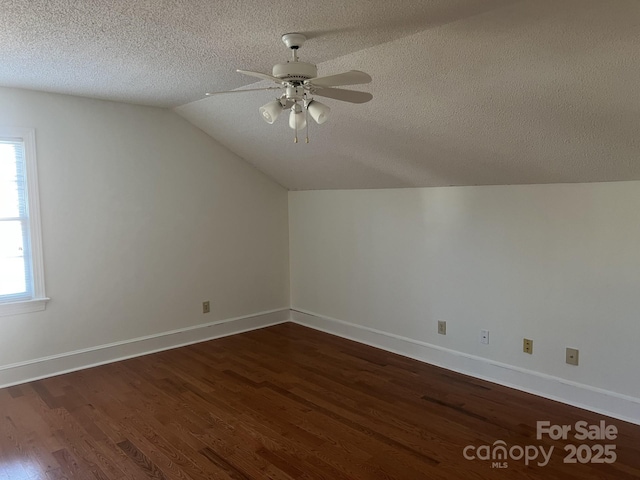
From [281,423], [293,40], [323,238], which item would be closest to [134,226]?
[323,238]

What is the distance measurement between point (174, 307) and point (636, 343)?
149 inches

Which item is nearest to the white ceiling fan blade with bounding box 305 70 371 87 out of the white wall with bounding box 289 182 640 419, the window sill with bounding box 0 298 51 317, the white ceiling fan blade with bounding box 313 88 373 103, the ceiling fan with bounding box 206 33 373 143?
the ceiling fan with bounding box 206 33 373 143

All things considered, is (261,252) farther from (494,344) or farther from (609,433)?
(609,433)

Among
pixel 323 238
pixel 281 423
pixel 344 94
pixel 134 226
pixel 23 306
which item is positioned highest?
pixel 344 94

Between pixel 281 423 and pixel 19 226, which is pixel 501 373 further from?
pixel 19 226

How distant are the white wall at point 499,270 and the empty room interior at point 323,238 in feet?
0.06

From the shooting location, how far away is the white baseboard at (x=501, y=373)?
3.05m

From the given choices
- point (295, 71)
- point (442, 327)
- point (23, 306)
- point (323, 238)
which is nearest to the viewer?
point (295, 71)

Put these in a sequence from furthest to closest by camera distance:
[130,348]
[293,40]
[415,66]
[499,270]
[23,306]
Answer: [130,348]
[23,306]
[499,270]
[415,66]
[293,40]

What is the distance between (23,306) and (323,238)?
2.78m

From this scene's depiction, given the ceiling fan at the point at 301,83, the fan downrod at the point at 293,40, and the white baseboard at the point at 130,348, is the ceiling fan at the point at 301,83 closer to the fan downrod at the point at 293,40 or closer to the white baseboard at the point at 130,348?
the fan downrod at the point at 293,40

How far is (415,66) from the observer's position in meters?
2.64

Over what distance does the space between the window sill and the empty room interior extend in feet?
0.05

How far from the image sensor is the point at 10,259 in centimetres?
368
